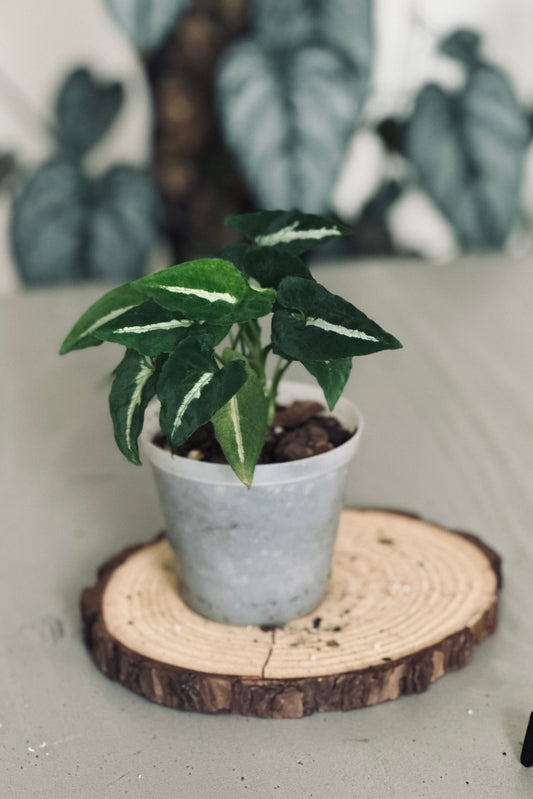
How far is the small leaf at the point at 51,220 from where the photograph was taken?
104 inches

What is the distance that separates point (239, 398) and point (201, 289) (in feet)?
0.32

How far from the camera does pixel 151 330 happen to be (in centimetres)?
73

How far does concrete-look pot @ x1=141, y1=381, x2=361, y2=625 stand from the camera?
0.80m

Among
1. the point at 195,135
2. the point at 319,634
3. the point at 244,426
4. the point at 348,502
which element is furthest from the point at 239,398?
the point at 195,135

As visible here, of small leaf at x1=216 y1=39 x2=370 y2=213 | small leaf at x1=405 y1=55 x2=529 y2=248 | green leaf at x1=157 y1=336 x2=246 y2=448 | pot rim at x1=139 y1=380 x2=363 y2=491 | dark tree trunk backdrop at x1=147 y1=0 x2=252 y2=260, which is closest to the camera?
green leaf at x1=157 y1=336 x2=246 y2=448

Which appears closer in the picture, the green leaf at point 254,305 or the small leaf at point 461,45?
the green leaf at point 254,305

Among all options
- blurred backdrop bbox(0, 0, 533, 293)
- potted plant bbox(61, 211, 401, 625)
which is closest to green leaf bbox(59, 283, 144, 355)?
potted plant bbox(61, 211, 401, 625)

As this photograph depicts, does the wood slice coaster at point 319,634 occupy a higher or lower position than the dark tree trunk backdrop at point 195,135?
lower

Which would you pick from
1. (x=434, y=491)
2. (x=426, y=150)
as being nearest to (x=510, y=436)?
(x=434, y=491)

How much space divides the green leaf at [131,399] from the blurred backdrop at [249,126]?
1.63 m

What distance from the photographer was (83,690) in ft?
2.80

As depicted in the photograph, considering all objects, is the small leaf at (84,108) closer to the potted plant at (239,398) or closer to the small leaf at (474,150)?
the small leaf at (474,150)

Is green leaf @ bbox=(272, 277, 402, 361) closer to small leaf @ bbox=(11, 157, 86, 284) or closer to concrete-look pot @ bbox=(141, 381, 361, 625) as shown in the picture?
concrete-look pot @ bbox=(141, 381, 361, 625)

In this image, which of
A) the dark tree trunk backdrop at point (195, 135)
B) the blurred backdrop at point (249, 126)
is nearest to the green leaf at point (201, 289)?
the blurred backdrop at point (249, 126)
